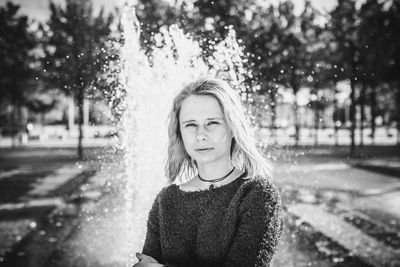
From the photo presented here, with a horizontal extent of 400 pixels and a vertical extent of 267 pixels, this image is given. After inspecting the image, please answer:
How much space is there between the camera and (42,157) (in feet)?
64.9

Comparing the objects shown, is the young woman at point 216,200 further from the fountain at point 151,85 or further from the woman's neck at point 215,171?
the fountain at point 151,85

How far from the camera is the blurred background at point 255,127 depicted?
20.7 feet

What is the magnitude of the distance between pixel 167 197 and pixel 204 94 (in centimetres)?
58

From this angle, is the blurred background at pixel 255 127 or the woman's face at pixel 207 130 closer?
the woman's face at pixel 207 130

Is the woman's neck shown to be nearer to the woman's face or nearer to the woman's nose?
the woman's face

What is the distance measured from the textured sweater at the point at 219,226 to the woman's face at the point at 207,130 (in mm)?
175

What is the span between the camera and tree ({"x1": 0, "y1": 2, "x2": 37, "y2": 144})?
25859mm

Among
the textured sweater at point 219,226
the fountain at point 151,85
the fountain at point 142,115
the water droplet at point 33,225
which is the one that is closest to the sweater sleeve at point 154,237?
the textured sweater at point 219,226

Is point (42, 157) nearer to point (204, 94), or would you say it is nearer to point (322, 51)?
point (322, 51)

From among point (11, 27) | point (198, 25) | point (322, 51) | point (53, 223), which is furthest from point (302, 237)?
point (11, 27)

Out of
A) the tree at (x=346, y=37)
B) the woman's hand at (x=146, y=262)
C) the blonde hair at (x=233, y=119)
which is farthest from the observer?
the tree at (x=346, y=37)

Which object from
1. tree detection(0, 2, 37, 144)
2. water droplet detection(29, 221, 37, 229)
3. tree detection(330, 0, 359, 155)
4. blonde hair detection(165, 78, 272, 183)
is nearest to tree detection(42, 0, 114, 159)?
tree detection(0, 2, 37, 144)

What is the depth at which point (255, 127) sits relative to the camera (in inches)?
312

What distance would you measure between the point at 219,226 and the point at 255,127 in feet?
20.3
